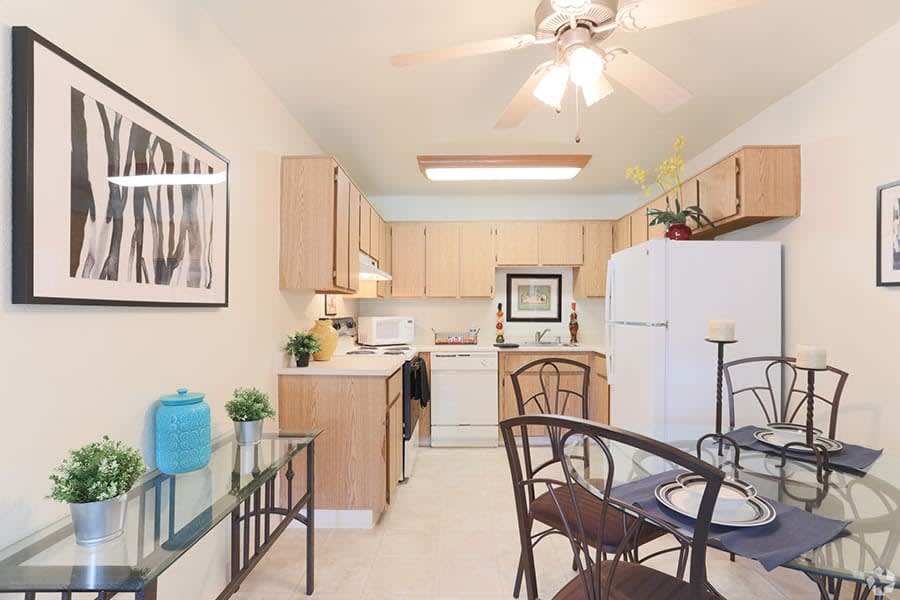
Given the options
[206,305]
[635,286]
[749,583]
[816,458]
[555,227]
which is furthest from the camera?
[555,227]

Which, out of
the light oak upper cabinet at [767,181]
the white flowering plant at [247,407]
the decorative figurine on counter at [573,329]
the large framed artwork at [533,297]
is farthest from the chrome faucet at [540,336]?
the white flowering plant at [247,407]

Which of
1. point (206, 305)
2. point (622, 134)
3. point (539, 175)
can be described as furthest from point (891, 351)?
point (206, 305)

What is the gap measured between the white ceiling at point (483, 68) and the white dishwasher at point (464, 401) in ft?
6.15

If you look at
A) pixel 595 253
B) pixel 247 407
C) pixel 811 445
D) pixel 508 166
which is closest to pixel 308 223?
pixel 247 407

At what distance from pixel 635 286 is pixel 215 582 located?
8.73 ft

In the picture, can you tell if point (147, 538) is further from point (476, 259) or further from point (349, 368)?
point (476, 259)

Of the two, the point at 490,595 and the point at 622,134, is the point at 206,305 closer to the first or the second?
the point at 490,595

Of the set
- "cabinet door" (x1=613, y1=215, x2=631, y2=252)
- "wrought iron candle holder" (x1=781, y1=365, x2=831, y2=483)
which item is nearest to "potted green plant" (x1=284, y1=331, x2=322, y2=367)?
"wrought iron candle holder" (x1=781, y1=365, x2=831, y2=483)

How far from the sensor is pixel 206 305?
1804mm

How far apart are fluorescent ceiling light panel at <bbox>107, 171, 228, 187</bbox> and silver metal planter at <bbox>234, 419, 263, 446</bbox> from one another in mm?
949

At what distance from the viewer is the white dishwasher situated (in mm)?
4121

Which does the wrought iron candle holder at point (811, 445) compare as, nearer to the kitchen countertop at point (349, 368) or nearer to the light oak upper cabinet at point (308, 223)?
the kitchen countertop at point (349, 368)

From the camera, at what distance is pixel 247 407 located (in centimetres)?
182

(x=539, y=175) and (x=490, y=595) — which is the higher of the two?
(x=539, y=175)
